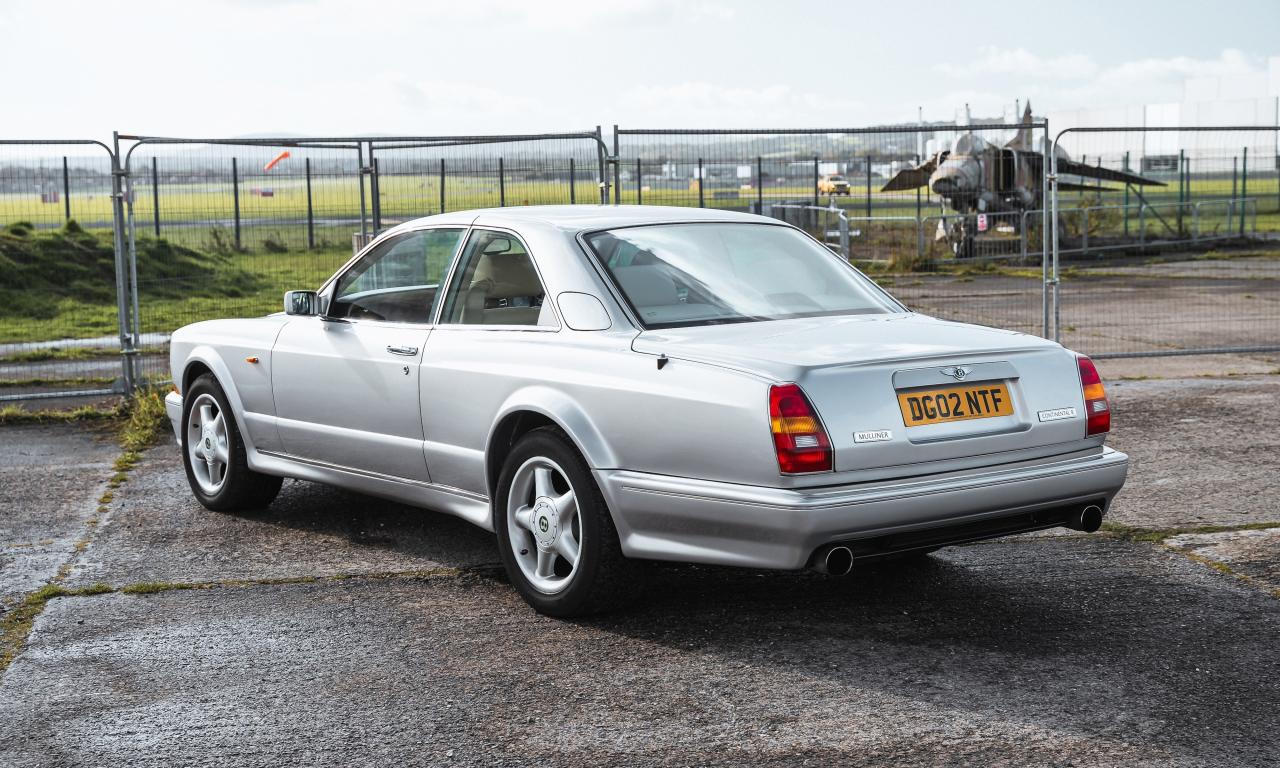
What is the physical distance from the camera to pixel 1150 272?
79.5ft

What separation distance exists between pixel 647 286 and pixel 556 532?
97 cm

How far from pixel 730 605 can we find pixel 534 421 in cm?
100

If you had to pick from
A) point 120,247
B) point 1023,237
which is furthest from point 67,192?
point 1023,237

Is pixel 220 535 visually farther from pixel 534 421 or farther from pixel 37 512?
pixel 534 421

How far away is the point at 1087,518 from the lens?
4.92 metres

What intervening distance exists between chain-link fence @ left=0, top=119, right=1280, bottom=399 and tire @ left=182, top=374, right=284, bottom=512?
129 inches

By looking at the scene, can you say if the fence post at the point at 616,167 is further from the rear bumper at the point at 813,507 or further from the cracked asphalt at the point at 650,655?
the rear bumper at the point at 813,507

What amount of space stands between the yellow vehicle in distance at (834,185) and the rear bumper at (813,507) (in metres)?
17.2

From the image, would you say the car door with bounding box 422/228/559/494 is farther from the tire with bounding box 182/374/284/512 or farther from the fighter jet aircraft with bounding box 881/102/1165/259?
the fighter jet aircraft with bounding box 881/102/1165/259

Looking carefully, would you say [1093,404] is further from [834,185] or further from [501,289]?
[834,185]

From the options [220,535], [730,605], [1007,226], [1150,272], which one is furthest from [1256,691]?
[1007,226]

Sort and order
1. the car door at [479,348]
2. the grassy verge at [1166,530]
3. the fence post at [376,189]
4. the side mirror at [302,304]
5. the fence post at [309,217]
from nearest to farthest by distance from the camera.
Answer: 1. the car door at [479,348]
2. the grassy verge at [1166,530]
3. the side mirror at [302,304]
4. the fence post at [376,189]
5. the fence post at [309,217]

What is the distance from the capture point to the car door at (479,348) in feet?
17.5

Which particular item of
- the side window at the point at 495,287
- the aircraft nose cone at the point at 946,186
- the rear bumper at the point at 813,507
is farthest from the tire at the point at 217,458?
the aircraft nose cone at the point at 946,186
